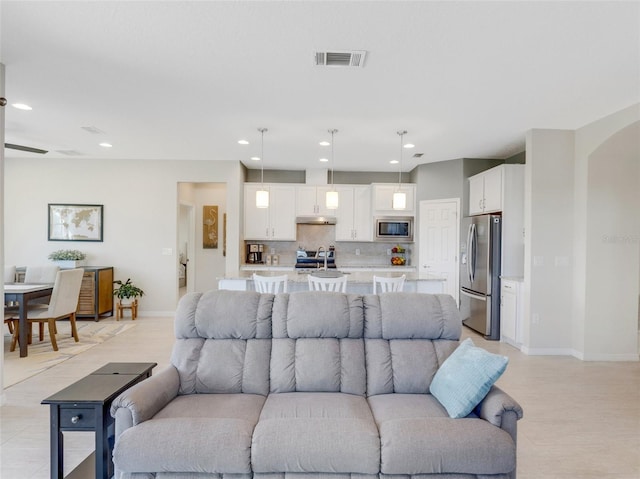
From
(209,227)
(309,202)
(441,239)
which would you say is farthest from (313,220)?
(209,227)

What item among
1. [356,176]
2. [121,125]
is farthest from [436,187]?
[121,125]

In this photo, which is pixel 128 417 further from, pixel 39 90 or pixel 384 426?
pixel 39 90

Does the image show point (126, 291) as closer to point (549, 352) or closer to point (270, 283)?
point (270, 283)

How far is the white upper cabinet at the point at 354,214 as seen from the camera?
262 inches

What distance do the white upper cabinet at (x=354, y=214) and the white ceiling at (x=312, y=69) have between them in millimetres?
1929

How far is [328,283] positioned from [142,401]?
2.23m

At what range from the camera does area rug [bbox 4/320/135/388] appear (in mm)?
3613

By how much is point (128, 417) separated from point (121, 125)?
3.75 m

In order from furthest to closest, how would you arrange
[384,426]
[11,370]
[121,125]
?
[121,125] → [11,370] → [384,426]

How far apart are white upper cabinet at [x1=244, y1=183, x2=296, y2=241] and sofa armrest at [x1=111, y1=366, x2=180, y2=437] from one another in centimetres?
463

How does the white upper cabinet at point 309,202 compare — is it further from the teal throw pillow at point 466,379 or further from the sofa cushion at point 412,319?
the teal throw pillow at point 466,379

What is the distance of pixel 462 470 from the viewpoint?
5.18ft

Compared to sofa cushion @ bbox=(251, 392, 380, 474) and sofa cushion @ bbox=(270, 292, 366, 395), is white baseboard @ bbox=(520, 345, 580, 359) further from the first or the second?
sofa cushion @ bbox=(251, 392, 380, 474)

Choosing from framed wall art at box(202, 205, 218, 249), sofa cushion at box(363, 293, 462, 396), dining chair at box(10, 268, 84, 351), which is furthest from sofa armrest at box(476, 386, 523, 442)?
framed wall art at box(202, 205, 218, 249)
